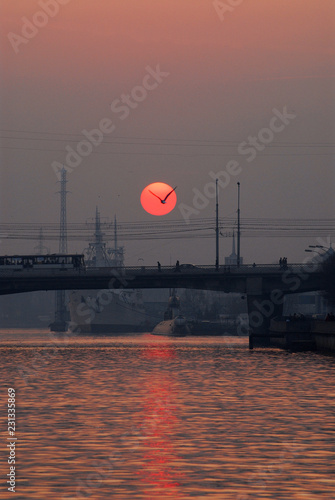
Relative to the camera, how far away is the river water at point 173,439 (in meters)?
26.4

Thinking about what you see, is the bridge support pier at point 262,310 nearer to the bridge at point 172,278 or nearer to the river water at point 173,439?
the bridge at point 172,278

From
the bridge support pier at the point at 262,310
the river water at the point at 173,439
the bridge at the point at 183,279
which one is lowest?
the river water at the point at 173,439

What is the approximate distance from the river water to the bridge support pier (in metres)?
81.3

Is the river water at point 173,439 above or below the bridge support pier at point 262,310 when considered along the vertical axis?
below

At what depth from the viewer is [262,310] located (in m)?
158

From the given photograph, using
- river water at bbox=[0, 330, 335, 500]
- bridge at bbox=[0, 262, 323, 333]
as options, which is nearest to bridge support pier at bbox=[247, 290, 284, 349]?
bridge at bbox=[0, 262, 323, 333]

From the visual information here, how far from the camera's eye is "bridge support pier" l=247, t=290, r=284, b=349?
15075 centimetres

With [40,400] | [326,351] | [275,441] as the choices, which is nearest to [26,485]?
[275,441]

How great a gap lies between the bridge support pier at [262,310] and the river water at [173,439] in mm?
81266

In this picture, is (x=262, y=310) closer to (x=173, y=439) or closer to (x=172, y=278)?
(x=172, y=278)

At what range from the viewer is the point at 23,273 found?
465ft

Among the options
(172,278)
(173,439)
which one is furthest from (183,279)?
(173,439)

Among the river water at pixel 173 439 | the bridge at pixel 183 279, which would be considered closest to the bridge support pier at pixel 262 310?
the bridge at pixel 183 279

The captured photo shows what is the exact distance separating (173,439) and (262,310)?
124389 mm
